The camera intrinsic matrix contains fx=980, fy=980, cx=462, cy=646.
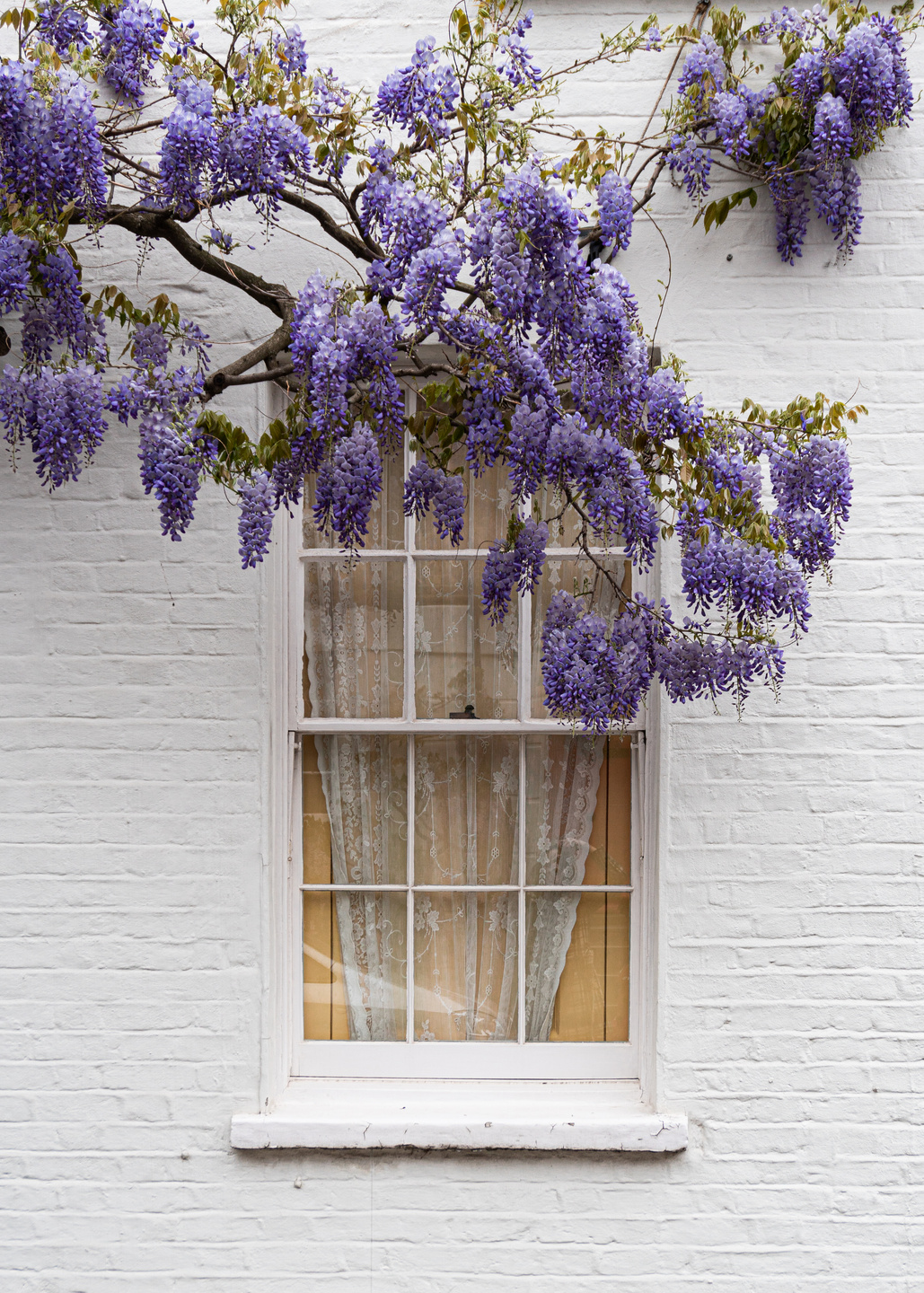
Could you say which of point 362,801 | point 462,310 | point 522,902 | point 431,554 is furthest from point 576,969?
point 462,310

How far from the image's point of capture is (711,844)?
2.58 metres

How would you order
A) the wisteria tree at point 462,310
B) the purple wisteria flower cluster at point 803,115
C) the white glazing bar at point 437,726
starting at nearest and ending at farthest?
1. the wisteria tree at point 462,310
2. the purple wisteria flower cluster at point 803,115
3. the white glazing bar at point 437,726

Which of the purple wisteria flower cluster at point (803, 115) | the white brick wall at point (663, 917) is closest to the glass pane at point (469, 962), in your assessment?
the white brick wall at point (663, 917)

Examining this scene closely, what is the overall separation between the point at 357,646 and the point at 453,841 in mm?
599

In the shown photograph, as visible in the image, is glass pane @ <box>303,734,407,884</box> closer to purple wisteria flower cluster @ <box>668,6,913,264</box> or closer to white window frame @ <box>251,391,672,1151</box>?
white window frame @ <box>251,391,672,1151</box>

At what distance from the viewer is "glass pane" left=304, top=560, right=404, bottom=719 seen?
2699 mm

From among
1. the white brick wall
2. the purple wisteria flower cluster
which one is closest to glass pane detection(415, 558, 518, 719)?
the white brick wall

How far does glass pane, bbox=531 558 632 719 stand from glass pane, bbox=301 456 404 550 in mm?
415

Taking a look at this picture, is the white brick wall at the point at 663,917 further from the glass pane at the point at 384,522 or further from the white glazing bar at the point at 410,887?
the white glazing bar at the point at 410,887

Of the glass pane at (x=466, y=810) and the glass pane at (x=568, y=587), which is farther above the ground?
the glass pane at (x=568, y=587)

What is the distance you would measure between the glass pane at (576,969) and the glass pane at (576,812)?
7 cm

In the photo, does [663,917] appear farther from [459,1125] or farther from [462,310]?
[462,310]

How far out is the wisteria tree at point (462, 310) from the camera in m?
1.95

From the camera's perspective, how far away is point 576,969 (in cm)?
271
